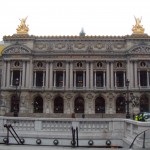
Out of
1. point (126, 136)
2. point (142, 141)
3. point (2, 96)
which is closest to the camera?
point (142, 141)

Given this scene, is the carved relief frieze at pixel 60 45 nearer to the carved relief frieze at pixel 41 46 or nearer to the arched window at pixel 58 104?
the carved relief frieze at pixel 41 46

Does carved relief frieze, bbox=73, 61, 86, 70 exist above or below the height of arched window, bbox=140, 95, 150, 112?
above

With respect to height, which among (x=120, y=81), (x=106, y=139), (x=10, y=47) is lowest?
(x=106, y=139)

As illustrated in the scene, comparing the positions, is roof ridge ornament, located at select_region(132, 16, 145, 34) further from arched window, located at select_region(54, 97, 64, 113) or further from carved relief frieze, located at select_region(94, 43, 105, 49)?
arched window, located at select_region(54, 97, 64, 113)

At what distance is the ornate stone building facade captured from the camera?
71.4 m

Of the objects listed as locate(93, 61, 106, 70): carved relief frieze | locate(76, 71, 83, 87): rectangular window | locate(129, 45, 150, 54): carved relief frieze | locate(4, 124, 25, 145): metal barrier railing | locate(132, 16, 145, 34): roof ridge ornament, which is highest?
locate(132, 16, 145, 34): roof ridge ornament

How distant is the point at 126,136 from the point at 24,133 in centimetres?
653

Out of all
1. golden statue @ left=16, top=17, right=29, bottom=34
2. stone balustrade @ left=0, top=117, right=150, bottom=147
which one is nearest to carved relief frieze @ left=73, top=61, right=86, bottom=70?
golden statue @ left=16, top=17, right=29, bottom=34

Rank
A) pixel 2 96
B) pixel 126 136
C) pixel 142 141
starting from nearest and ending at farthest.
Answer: pixel 142 141
pixel 126 136
pixel 2 96

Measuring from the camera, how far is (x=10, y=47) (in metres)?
73.5

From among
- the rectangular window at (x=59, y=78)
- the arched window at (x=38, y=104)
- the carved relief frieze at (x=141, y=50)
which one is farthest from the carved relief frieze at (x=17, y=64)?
the carved relief frieze at (x=141, y=50)

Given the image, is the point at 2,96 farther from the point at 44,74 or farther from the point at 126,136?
the point at 126,136

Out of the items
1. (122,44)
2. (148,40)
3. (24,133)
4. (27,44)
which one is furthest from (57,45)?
(24,133)

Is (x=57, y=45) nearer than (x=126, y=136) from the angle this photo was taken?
No
